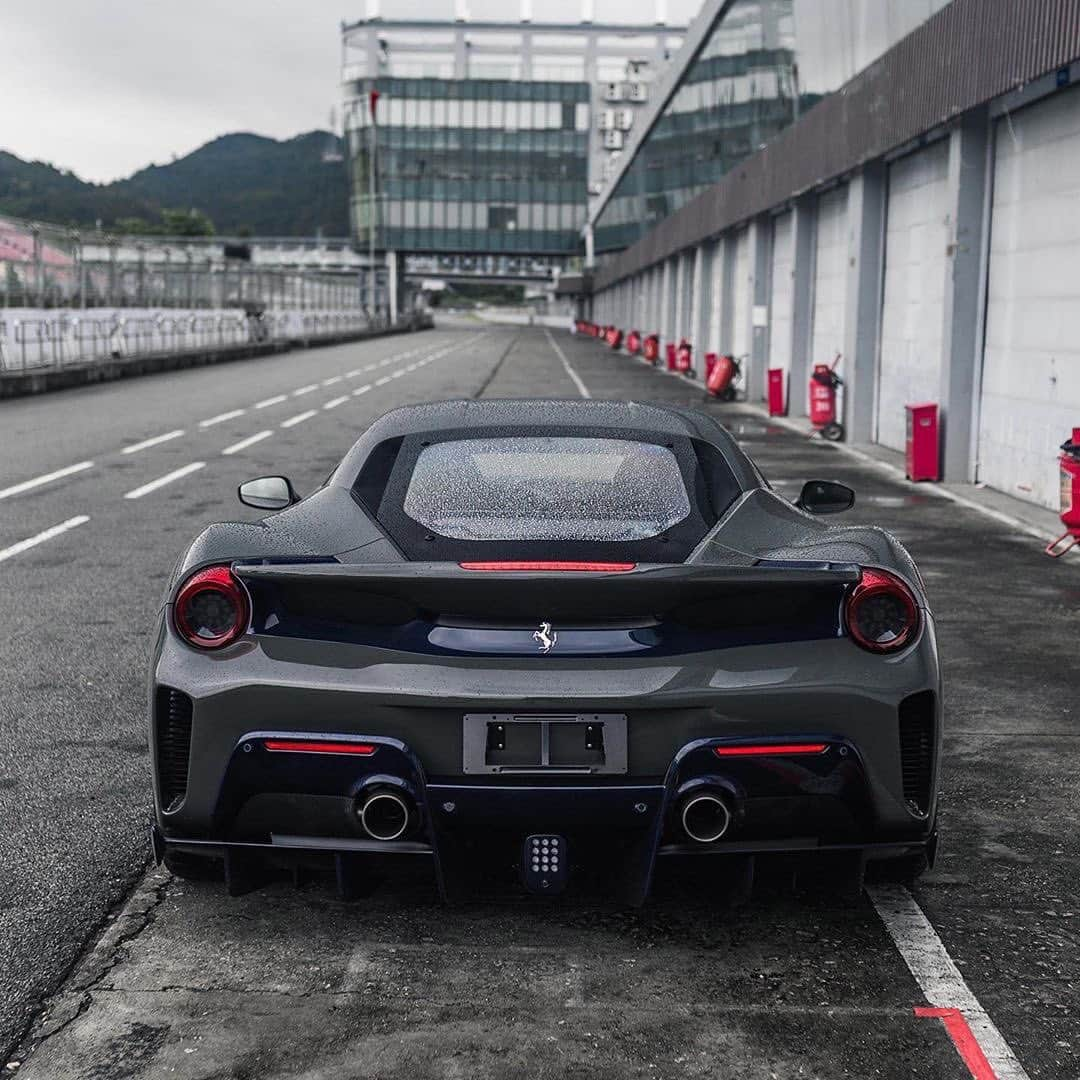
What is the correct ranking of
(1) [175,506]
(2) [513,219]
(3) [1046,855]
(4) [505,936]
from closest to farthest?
1. (4) [505,936]
2. (3) [1046,855]
3. (1) [175,506]
4. (2) [513,219]

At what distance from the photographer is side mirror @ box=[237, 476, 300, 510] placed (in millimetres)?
4711

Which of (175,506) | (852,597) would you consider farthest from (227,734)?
(175,506)

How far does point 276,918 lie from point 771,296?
26.9 metres

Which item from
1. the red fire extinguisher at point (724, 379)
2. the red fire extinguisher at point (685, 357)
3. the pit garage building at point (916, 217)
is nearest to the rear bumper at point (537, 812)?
the pit garage building at point (916, 217)

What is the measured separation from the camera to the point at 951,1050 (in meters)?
3.08

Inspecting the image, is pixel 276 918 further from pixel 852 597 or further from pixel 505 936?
pixel 852 597

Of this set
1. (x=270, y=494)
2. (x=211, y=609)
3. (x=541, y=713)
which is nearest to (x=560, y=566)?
(x=541, y=713)

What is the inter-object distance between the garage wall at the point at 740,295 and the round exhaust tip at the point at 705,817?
95.5 ft

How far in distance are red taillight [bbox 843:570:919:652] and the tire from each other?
1610 mm

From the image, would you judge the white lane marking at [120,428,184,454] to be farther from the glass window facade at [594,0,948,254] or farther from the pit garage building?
the glass window facade at [594,0,948,254]

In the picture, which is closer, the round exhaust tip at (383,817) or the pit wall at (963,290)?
the round exhaust tip at (383,817)

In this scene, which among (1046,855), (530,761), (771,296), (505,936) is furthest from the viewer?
(771,296)

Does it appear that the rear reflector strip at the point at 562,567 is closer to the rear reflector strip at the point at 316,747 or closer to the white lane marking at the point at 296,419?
the rear reflector strip at the point at 316,747

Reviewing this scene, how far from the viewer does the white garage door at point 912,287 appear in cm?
1689
